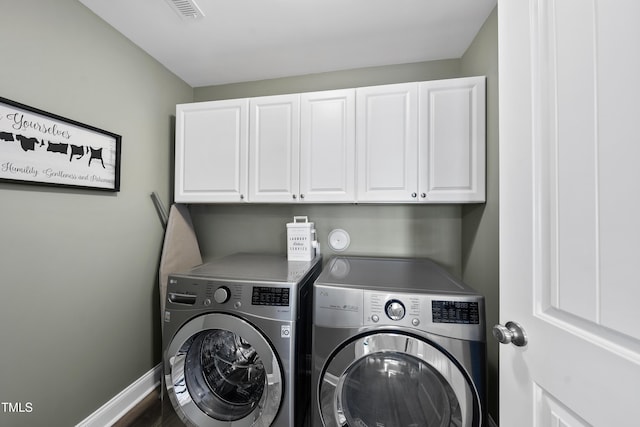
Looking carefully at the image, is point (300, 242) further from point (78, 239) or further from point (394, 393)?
point (78, 239)

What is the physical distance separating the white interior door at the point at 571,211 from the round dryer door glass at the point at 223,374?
120cm

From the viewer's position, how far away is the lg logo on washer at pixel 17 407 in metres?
1.04

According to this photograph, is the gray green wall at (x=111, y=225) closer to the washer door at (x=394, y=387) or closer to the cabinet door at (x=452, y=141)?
the cabinet door at (x=452, y=141)

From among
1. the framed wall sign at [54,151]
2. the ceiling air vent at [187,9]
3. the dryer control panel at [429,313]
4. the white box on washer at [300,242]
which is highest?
the ceiling air vent at [187,9]

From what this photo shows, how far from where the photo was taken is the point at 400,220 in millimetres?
1849

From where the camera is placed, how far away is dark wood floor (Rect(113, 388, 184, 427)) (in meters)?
1.29

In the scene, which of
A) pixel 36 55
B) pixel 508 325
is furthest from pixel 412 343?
pixel 36 55

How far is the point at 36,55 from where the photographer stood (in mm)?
1137

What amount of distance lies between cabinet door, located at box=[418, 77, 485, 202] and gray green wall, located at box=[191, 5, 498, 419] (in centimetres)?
6

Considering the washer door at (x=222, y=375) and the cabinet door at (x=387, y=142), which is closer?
the washer door at (x=222, y=375)

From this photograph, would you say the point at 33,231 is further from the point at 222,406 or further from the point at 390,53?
the point at 390,53

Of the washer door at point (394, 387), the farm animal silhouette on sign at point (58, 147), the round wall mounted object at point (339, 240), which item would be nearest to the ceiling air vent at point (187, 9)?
the farm animal silhouette on sign at point (58, 147)

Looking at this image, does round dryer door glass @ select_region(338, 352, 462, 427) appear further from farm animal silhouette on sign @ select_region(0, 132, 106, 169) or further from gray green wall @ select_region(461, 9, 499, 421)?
farm animal silhouette on sign @ select_region(0, 132, 106, 169)

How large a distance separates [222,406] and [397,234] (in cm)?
159
